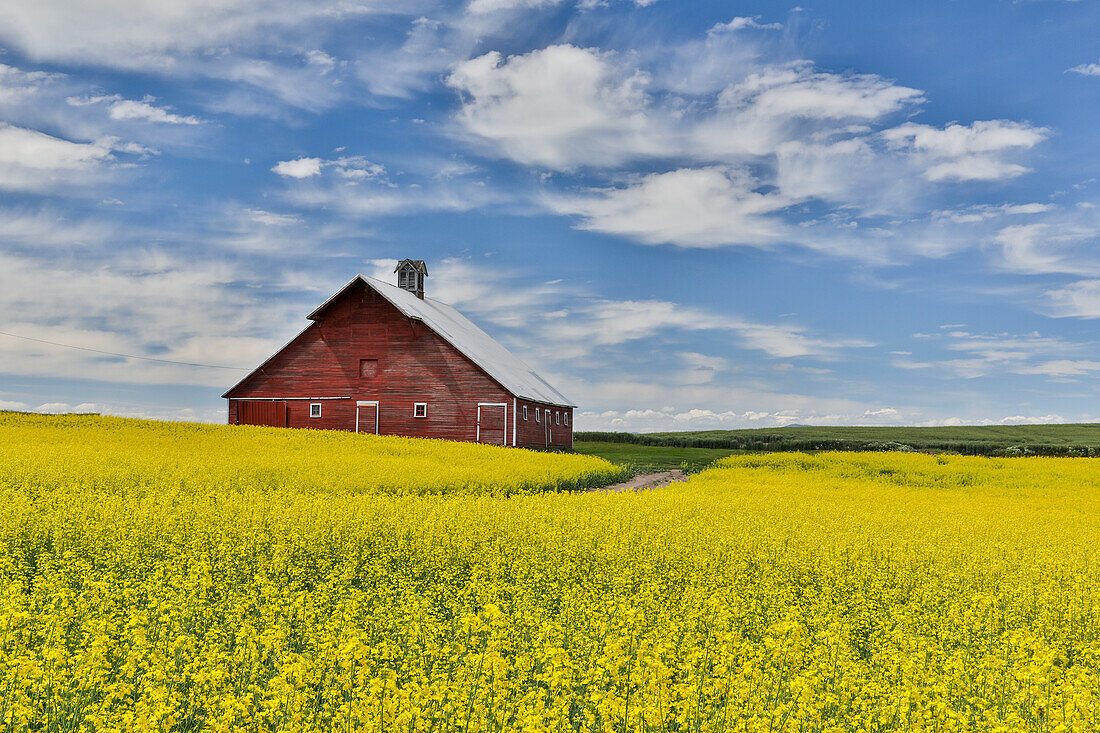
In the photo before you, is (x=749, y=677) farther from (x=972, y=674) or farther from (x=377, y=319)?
(x=377, y=319)

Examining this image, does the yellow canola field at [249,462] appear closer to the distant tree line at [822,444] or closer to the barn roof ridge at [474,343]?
the barn roof ridge at [474,343]

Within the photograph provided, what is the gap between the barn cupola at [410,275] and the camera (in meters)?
55.6

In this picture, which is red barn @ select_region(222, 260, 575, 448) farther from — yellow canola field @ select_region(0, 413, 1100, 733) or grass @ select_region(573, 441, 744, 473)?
yellow canola field @ select_region(0, 413, 1100, 733)

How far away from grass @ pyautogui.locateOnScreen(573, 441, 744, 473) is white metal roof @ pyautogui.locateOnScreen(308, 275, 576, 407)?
4.67 m

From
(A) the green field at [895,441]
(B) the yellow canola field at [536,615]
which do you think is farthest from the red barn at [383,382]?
(B) the yellow canola field at [536,615]

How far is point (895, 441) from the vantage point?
2746 inches

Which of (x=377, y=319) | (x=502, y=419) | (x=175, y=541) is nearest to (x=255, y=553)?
(x=175, y=541)

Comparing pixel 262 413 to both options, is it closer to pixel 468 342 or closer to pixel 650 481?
pixel 468 342

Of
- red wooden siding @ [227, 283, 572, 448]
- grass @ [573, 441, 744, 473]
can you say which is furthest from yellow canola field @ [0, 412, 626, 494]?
grass @ [573, 441, 744, 473]

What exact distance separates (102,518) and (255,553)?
10.8ft

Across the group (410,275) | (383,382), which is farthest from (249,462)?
(410,275)

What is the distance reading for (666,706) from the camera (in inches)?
210

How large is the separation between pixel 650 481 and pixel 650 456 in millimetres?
18622

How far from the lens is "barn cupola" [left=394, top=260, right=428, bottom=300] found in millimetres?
55594
